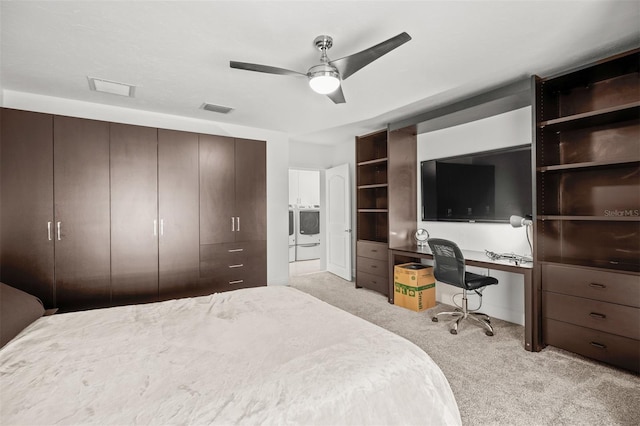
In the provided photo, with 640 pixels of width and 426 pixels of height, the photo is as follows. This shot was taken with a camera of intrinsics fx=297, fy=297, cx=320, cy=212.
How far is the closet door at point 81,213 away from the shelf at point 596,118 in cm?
439

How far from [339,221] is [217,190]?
261 cm

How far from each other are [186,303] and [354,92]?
259 cm

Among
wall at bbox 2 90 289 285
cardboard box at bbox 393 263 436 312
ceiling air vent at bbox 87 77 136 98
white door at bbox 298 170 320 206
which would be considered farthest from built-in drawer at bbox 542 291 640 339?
white door at bbox 298 170 320 206

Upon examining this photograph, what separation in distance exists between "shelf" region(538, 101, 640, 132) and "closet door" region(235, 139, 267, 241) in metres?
3.22

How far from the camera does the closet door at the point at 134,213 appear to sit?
3.20 meters

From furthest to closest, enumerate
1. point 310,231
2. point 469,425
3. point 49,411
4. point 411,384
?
point 310,231
point 469,425
point 411,384
point 49,411

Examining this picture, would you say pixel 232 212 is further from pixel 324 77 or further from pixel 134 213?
pixel 324 77

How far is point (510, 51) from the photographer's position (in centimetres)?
241

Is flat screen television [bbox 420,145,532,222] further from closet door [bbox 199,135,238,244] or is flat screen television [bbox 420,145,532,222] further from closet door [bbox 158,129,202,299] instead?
closet door [bbox 158,129,202,299]

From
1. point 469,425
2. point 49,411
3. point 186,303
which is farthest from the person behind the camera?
point 186,303

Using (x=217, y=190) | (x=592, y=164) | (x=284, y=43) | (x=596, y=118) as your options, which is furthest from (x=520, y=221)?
(x=217, y=190)

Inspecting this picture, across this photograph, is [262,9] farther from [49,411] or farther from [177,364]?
[49,411]

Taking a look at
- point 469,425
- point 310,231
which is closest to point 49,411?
point 469,425

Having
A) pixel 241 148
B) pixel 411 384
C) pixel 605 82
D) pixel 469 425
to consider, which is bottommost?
pixel 469 425
